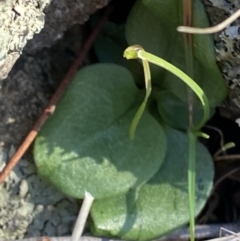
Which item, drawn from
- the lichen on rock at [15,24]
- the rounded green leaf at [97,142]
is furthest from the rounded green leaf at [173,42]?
the lichen on rock at [15,24]

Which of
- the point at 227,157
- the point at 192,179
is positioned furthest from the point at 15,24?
the point at 227,157

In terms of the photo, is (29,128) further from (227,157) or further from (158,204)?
(227,157)

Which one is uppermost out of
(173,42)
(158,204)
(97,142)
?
(173,42)

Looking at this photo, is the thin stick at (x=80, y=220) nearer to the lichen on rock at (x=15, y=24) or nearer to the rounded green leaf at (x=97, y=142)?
the rounded green leaf at (x=97, y=142)

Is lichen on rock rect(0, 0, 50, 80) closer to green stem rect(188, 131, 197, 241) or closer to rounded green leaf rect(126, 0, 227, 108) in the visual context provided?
rounded green leaf rect(126, 0, 227, 108)

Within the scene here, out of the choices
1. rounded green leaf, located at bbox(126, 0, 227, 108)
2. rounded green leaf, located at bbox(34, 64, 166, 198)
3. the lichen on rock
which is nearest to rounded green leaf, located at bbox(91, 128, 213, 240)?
rounded green leaf, located at bbox(34, 64, 166, 198)
